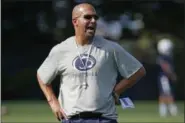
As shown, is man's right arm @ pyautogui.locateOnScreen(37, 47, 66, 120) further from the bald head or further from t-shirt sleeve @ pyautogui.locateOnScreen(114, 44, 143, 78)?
t-shirt sleeve @ pyautogui.locateOnScreen(114, 44, 143, 78)

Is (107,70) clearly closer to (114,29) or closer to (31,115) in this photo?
(31,115)

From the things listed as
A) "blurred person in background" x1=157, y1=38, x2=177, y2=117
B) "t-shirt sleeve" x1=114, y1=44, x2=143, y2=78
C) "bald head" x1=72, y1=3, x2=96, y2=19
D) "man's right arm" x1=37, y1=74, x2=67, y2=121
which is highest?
"bald head" x1=72, y1=3, x2=96, y2=19

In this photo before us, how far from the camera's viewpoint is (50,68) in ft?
27.3

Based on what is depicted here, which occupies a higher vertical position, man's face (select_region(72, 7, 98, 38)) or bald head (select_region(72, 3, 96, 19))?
bald head (select_region(72, 3, 96, 19))

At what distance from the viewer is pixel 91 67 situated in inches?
318

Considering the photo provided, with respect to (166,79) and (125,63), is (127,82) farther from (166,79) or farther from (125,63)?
(166,79)

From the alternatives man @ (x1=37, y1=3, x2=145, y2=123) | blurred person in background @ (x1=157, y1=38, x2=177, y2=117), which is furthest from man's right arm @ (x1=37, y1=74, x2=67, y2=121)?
blurred person in background @ (x1=157, y1=38, x2=177, y2=117)

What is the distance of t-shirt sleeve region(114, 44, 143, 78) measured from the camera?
27.0ft

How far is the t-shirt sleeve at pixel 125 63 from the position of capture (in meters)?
8.24

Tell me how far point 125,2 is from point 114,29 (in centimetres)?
105

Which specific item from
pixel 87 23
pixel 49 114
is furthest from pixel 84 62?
pixel 49 114

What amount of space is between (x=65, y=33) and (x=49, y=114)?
623 centimetres

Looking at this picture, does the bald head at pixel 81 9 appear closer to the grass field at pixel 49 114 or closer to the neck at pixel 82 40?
the neck at pixel 82 40

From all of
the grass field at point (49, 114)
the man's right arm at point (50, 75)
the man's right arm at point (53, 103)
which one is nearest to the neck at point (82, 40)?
the man's right arm at point (50, 75)
